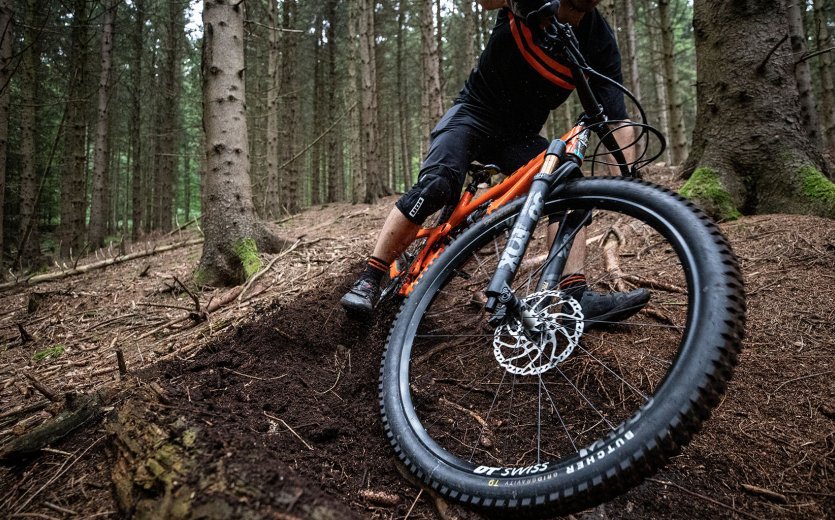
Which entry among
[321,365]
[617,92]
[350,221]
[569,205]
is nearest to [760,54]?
[617,92]

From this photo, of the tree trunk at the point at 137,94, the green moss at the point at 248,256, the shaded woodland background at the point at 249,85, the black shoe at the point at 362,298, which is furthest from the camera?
the tree trunk at the point at 137,94

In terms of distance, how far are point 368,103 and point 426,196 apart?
31.4ft

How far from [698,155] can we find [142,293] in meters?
5.61

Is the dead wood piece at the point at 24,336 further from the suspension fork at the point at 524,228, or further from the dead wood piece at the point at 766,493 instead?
the dead wood piece at the point at 766,493

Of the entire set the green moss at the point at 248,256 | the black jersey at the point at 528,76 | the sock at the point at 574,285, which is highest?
the black jersey at the point at 528,76

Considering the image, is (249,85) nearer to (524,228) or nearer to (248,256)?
(248,256)

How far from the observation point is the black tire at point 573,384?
117 centimetres

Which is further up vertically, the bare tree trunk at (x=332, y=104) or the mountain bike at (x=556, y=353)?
the bare tree trunk at (x=332, y=104)

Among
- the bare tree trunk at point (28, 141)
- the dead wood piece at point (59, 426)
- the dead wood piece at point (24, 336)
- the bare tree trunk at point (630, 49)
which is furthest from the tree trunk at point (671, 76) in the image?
the bare tree trunk at point (28, 141)

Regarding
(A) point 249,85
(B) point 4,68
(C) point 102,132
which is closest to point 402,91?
(A) point 249,85

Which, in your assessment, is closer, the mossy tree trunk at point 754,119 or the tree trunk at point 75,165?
the mossy tree trunk at point 754,119

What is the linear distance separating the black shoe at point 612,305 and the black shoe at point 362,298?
1.22 meters

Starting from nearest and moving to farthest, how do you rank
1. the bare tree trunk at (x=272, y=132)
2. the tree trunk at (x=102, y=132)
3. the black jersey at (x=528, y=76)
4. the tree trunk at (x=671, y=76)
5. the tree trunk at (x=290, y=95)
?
the black jersey at (x=528, y=76)
the tree trunk at (x=671, y=76)
the tree trunk at (x=102, y=132)
the bare tree trunk at (x=272, y=132)
the tree trunk at (x=290, y=95)

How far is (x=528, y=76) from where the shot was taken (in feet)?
7.73
